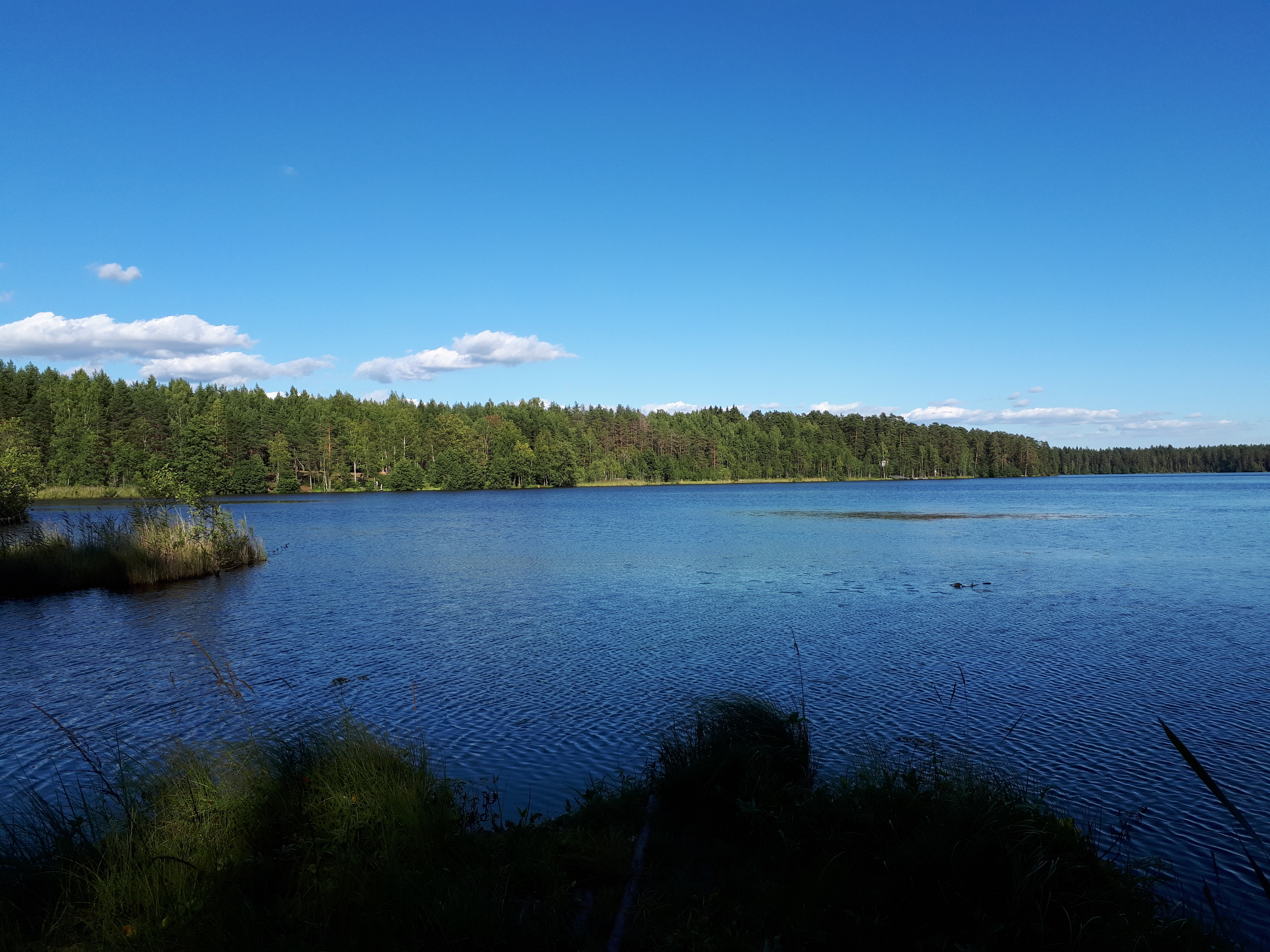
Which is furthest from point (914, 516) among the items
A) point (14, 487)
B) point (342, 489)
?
point (342, 489)

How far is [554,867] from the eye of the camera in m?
6.73

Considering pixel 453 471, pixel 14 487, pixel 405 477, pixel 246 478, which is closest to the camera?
pixel 14 487

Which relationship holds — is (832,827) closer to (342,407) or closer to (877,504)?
(877,504)

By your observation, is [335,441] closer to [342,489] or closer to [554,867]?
[342,489]

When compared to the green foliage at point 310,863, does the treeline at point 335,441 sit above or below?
above

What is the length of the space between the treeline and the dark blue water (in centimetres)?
6469

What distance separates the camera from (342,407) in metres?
160

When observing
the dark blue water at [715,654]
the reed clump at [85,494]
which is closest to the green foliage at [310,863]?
the dark blue water at [715,654]

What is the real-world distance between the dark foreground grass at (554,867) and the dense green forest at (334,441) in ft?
309

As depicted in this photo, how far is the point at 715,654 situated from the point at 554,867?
34.8 feet

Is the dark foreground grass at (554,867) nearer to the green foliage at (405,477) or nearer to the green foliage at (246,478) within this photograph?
the green foliage at (246,478)

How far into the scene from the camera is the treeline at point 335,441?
10444 cm

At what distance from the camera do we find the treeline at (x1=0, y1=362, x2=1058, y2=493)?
104438mm

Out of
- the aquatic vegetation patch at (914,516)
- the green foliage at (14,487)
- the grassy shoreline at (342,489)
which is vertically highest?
the green foliage at (14,487)
